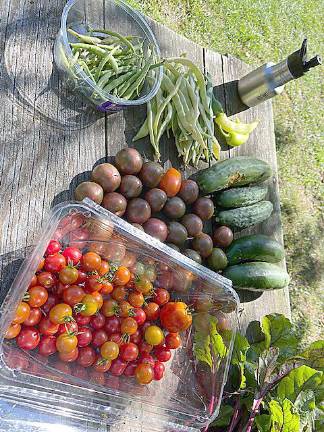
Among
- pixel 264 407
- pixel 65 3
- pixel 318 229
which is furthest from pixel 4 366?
pixel 318 229

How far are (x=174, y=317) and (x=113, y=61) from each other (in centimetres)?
125

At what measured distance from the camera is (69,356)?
2178 mm

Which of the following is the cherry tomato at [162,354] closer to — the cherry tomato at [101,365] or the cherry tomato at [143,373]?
the cherry tomato at [143,373]

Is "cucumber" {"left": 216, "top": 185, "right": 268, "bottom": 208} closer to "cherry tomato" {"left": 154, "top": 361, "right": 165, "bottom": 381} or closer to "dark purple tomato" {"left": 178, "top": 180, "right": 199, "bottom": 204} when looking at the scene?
"dark purple tomato" {"left": 178, "top": 180, "right": 199, "bottom": 204}

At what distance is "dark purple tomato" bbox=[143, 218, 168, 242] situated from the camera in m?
2.58

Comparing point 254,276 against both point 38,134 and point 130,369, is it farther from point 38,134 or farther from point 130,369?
point 38,134

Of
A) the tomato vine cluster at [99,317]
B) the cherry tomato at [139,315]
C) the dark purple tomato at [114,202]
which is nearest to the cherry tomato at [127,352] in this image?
the tomato vine cluster at [99,317]

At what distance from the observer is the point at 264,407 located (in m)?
2.60

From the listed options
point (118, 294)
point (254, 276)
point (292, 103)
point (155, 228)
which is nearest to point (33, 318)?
point (118, 294)

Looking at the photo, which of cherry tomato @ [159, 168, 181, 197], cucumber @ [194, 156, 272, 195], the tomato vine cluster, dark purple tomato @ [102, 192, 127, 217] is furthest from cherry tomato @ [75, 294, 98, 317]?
cucumber @ [194, 156, 272, 195]

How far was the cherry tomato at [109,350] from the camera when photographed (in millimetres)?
2271

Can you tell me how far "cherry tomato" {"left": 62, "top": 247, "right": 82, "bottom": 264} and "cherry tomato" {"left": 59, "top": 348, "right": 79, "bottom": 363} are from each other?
354 mm

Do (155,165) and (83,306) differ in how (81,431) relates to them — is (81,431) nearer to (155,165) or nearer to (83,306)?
(83,306)

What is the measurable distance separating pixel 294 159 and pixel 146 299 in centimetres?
279
